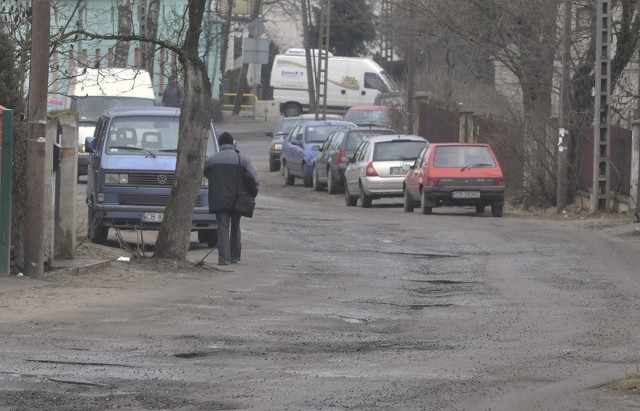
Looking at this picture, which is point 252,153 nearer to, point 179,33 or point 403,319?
point 179,33

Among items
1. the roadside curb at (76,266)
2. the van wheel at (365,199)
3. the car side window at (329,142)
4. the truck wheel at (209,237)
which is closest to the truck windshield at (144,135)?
the truck wheel at (209,237)

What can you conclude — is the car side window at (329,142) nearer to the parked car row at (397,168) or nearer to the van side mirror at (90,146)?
the parked car row at (397,168)

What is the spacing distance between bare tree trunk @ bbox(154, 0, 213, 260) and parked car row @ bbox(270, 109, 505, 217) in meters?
11.7

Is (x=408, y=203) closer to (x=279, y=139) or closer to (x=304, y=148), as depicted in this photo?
(x=304, y=148)

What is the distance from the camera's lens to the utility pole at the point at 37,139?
13.8m

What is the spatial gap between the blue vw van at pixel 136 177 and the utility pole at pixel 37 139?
17.5 ft

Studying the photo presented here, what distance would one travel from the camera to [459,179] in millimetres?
27859

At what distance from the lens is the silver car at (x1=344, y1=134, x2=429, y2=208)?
102 ft

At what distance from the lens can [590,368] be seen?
9.35 m

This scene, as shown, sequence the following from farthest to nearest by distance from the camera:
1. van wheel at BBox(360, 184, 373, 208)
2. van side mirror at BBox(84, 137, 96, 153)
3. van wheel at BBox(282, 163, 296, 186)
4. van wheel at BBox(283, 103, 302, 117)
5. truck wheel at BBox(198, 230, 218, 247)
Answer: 1. van wheel at BBox(283, 103, 302, 117)
2. van wheel at BBox(282, 163, 296, 186)
3. van wheel at BBox(360, 184, 373, 208)
4. van side mirror at BBox(84, 137, 96, 153)
5. truck wheel at BBox(198, 230, 218, 247)

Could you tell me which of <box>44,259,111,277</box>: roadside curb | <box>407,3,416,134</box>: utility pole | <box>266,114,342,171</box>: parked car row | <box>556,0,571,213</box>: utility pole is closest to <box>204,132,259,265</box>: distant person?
<box>44,259,111,277</box>: roadside curb

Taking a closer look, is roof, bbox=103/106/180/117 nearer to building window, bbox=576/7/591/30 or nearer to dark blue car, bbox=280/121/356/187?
building window, bbox=576/7/591/30

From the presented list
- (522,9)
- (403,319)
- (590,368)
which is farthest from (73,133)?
(522,9)

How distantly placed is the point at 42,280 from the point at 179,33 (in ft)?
13.1
